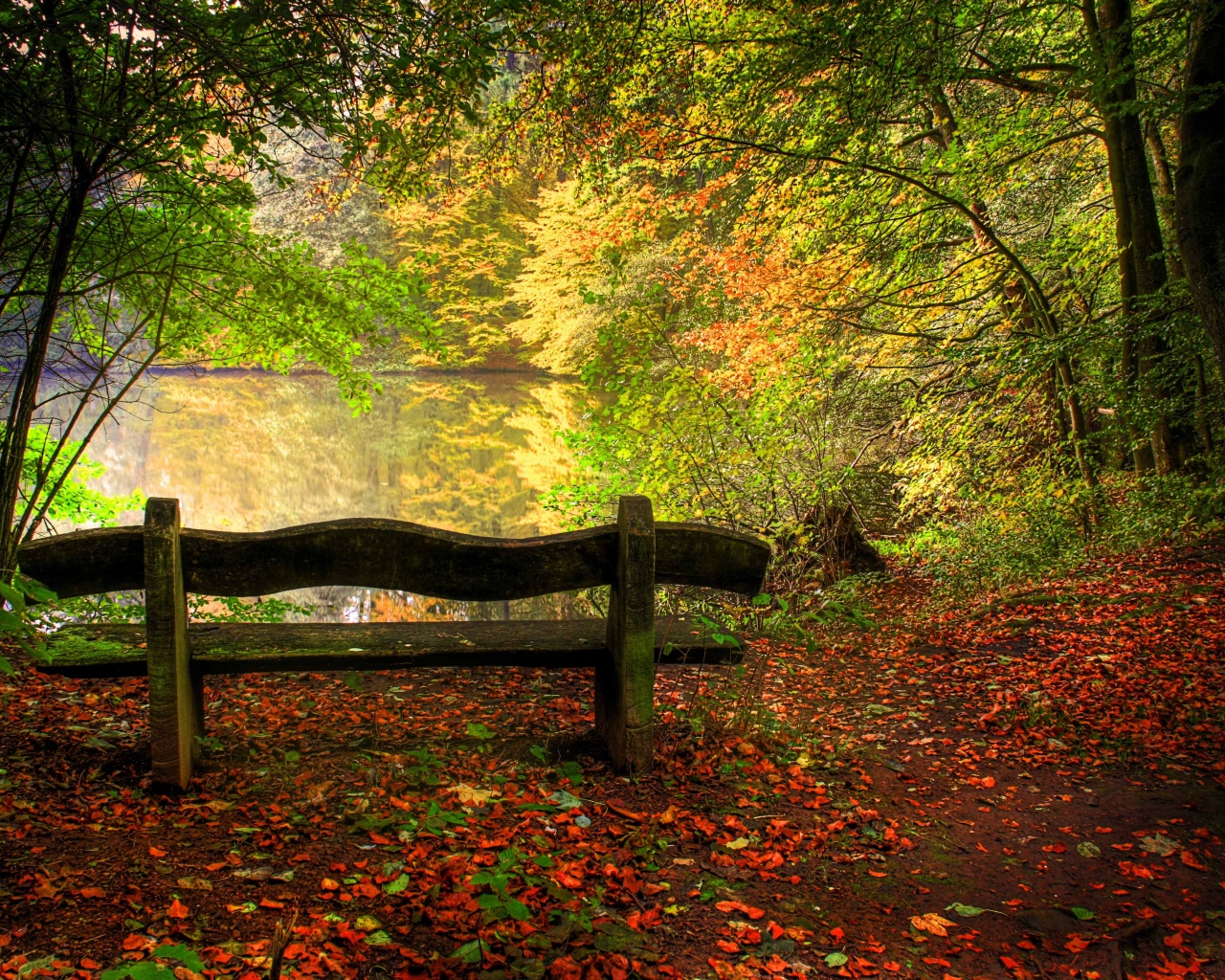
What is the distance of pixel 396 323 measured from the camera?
595 cm

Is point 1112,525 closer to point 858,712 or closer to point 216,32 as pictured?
point 858,712

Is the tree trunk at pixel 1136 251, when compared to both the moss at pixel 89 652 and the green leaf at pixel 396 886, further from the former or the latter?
the moss at pixel 89 652

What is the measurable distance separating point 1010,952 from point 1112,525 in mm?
6783

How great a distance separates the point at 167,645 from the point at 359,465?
55.5ft

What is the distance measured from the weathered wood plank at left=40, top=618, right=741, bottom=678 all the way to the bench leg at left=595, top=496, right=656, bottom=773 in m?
0.20

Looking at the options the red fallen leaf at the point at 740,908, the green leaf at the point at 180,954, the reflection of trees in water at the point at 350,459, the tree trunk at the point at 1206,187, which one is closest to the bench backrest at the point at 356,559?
the red fallen leaf at the point at 740,908

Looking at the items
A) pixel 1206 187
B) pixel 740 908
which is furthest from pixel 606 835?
pixel 1206 187

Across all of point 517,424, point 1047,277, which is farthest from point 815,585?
point 517,424

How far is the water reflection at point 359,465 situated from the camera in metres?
13.4

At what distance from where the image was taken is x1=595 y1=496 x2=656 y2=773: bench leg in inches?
118

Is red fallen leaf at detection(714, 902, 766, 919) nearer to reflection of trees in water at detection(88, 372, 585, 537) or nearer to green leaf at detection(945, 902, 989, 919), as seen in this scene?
green leaf at detection(945, 902, 989, 919)

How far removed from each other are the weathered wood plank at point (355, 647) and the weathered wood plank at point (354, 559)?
20 centimetres

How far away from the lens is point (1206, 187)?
164 inches

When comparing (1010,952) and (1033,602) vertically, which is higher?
(1033,602)
